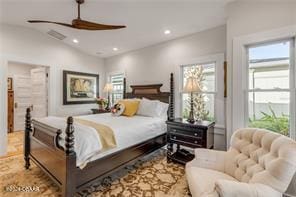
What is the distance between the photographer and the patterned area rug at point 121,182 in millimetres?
2314

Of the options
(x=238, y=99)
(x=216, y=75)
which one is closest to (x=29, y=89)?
(x=216, y=75)

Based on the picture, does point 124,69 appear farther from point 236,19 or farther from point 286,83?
point 286,83

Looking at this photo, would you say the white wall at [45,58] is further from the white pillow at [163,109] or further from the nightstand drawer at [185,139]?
the nightstand drawer at [185,139]

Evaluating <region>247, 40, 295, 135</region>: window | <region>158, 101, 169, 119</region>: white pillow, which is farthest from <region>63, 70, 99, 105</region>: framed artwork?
<region>247, 40, 295, 135</region>: window

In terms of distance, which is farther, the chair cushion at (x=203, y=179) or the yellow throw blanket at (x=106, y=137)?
the yellow throw blanket at (x=106, y=137)

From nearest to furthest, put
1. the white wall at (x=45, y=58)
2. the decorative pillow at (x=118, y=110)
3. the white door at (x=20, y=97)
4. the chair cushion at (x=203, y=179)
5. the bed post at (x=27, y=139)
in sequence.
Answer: the chair cushion at (x=203, y=179) < the bed post at (x=27, y=139) < the white wall at (x=45, y=58) < the decorative pillow at (x=118, y=110) < the white door at (x=20, y=97)

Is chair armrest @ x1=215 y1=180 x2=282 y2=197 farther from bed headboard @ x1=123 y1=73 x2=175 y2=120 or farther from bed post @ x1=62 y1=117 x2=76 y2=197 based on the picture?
bed headboard @ x1=123 y1=73 x2=175 y2=120

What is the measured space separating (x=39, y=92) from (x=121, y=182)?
395 centimetres

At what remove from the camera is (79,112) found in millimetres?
5414

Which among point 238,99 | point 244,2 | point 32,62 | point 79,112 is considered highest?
point 244,2

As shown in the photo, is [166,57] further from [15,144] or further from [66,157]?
[15,144]

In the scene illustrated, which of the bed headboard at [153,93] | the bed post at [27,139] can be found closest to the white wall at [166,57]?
the bed headboard at [153,93]

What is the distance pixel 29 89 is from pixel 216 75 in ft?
21.1

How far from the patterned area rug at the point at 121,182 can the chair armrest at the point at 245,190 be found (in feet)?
3.60
